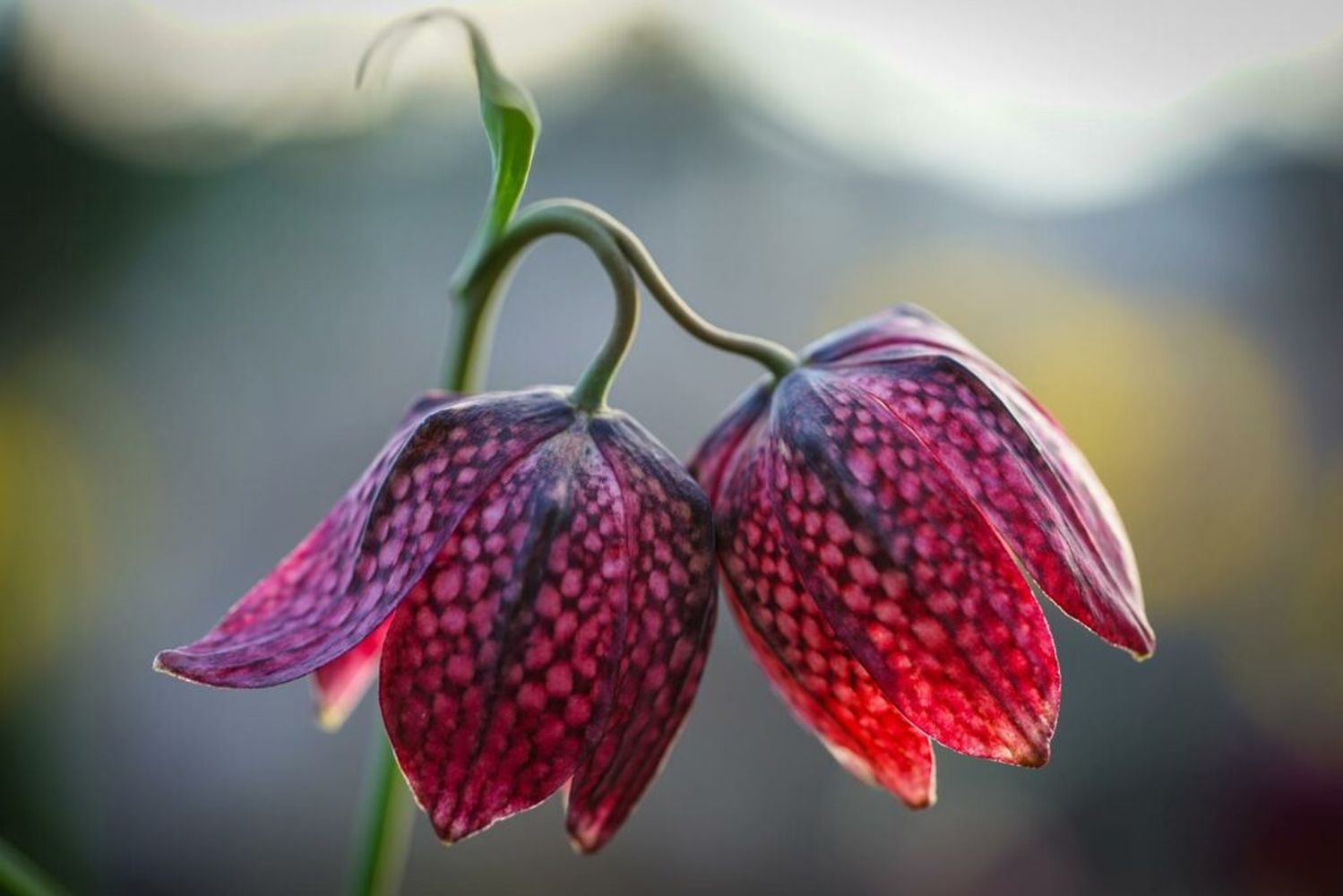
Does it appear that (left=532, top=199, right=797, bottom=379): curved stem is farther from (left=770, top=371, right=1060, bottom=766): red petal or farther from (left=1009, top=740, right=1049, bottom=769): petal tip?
(left=1009, top=740, right=1049, bottom=769): petal tip

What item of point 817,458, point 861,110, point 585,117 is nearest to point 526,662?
point 817,458

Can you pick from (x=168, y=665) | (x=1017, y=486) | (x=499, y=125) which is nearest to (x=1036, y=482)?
(x=1017, y=486)

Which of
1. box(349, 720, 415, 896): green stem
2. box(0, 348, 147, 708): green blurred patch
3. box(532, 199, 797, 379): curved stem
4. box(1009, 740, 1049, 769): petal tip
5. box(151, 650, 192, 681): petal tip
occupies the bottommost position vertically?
box(0, 348, 147, 708): green blurred patch

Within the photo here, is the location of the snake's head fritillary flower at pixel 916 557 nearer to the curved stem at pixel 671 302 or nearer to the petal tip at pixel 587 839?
the curved stem at pixel 671 302

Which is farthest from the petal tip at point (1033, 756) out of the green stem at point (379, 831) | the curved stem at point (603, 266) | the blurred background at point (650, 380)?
the blurred background at point (650, 380)

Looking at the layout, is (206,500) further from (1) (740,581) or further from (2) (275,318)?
(1) (740,581)

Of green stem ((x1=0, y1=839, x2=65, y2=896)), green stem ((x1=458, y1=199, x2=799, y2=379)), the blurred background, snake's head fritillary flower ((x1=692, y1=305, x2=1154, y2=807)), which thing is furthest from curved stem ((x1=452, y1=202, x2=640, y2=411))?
the blurred background

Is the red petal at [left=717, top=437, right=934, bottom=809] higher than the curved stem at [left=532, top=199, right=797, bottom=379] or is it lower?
lower
